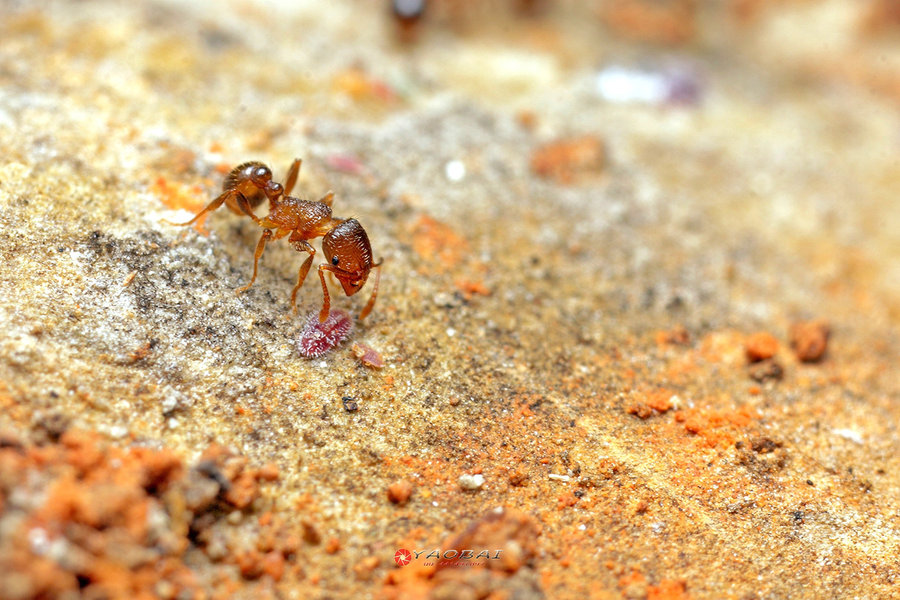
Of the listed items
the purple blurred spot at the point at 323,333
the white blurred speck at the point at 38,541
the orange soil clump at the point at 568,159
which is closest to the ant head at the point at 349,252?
the purple blurred spot at the point at 323,333

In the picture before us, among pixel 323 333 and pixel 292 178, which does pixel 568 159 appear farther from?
pixel 323 333

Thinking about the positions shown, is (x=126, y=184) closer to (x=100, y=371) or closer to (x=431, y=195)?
(x=100, y=371)

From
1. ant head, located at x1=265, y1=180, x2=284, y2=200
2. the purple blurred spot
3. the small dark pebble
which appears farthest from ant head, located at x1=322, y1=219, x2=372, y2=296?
the small dark pebble

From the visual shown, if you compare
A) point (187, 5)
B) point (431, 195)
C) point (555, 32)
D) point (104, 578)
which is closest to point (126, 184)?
point (431, 195)

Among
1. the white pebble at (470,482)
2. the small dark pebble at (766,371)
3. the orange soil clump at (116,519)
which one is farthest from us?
the small dark pebble at (766,371)

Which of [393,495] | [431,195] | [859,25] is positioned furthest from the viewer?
[859,25]

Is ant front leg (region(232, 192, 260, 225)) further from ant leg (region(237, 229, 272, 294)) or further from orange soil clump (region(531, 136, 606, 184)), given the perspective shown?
orange soil clump (region(531, 136, 606, 184))

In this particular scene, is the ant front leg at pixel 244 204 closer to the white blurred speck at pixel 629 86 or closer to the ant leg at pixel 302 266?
the ant leg at pixel 302 266
